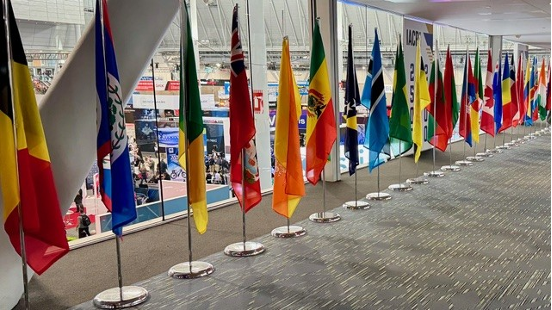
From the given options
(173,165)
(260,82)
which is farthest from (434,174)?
(173,165)

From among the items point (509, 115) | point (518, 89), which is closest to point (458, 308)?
point (509, 115)

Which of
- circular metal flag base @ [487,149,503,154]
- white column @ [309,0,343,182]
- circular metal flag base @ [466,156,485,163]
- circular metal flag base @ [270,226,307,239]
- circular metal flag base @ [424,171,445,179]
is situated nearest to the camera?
circular metal flag base @ [270,226,307,239]

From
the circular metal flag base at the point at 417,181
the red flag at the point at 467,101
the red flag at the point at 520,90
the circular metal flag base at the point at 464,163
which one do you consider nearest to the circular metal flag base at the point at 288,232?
the circular metal flag base at the point at 417,181

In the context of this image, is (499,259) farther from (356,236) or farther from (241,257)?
(241,257)

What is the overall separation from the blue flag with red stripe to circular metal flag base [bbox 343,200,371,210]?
12.8 feet

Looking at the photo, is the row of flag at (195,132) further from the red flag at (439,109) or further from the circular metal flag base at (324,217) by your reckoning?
the circular metal flag base at (324,217)

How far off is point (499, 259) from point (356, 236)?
1.48 m

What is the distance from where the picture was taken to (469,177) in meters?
9.71

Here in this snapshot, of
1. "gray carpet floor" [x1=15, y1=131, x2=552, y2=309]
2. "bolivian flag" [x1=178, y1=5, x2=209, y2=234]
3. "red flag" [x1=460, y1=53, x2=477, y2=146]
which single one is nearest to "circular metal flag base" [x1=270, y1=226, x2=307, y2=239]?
"gray carpet floor" [x1=15, y1=131, x2=552, y2=309]

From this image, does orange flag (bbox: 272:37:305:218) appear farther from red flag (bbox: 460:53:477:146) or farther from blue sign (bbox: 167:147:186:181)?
red flag (bbox: 460:53:477:146)

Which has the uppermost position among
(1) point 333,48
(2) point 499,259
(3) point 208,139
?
(1) point 333,48

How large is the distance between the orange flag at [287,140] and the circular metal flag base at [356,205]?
68.1 inches

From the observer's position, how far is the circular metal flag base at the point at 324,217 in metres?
6.76

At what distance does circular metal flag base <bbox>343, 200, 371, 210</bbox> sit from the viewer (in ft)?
24.3
